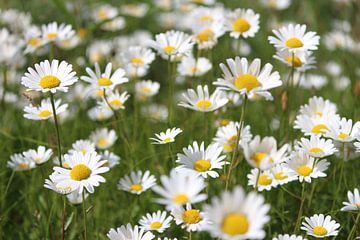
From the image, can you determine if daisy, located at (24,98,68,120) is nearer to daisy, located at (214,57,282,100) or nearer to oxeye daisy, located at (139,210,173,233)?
oxeye daisy, located at (139,210,173,233)

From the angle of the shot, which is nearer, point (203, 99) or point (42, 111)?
point (203, 99)

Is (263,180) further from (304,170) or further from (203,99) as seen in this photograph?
(203,99)

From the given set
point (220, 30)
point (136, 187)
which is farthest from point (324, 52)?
point (136, 187)

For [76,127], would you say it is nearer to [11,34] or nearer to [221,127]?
[221,127]

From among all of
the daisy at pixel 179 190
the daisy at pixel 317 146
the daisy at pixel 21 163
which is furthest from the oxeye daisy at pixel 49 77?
the daisy at pixel 317 146

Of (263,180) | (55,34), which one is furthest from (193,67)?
(263,180)
